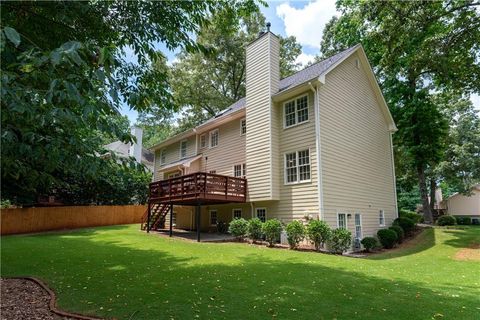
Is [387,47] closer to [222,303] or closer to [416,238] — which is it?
[416,238]

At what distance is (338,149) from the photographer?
14.8m

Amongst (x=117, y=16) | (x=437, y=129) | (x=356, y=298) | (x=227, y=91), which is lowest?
(x=356, y=298)

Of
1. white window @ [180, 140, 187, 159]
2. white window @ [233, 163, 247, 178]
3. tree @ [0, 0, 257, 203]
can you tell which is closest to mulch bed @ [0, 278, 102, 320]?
tree @ [0, 0, 257, 203]

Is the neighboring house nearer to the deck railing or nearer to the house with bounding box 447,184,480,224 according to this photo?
the deck railing

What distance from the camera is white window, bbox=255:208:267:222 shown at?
15.5 metres

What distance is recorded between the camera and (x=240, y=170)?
17.7 m

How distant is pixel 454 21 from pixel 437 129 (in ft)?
25.2

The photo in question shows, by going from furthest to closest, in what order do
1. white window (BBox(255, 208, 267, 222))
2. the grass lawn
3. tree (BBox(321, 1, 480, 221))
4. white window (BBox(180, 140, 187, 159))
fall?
white window (BBox(180, 140, 187, 159)), white window (BBox(255, 208, 267, 222)), tree (BBox(321, 1, 480, 221)), the grass lawn

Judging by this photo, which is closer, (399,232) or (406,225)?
(399,232)

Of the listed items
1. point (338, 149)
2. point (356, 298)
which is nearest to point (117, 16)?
point (356, 298)

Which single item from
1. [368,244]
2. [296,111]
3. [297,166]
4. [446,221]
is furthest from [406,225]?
[296,111]

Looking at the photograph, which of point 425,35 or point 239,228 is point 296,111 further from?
point 425,35

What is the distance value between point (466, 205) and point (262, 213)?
1214 inches

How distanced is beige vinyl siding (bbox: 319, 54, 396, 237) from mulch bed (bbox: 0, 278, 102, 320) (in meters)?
10.1
